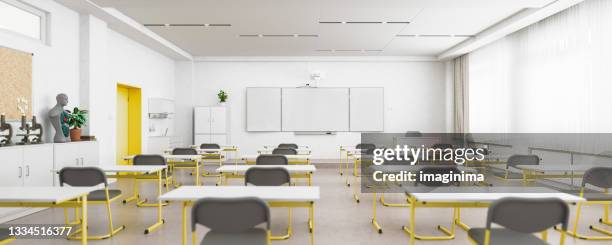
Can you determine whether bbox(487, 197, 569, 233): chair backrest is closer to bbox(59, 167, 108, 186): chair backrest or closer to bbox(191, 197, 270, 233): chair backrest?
bbox(191, 197, 270, 233): chair backrest

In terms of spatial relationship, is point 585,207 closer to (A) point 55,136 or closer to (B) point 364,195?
(B) point 364,195

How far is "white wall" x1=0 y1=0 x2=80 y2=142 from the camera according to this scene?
218 inches

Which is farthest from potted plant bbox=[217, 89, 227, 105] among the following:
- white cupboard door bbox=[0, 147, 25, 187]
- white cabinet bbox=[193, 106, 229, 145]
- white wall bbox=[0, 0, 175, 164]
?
white cupboard door bbox=[0, 147, 25, 187]

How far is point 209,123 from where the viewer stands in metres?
11.1

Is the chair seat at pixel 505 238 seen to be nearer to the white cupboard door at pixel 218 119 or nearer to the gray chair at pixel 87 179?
the gray chair at pixel 87 179

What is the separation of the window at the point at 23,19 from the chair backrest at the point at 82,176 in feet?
8.53

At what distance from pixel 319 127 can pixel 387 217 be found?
683 cm

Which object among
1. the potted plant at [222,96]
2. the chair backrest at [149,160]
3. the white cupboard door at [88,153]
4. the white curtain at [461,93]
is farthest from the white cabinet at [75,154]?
the white curtain at [461,93]

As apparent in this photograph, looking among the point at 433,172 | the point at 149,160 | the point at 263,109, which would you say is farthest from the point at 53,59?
the point at 263,109

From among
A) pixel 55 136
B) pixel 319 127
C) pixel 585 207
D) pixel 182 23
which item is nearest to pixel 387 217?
pixel 585 207

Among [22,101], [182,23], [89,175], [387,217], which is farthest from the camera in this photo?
[182,23]

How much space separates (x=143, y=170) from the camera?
14.1 ft

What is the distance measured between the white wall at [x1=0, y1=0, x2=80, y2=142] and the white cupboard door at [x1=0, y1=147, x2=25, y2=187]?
134 cm

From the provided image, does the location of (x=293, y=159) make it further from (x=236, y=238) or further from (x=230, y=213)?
(x=230, y=213)
